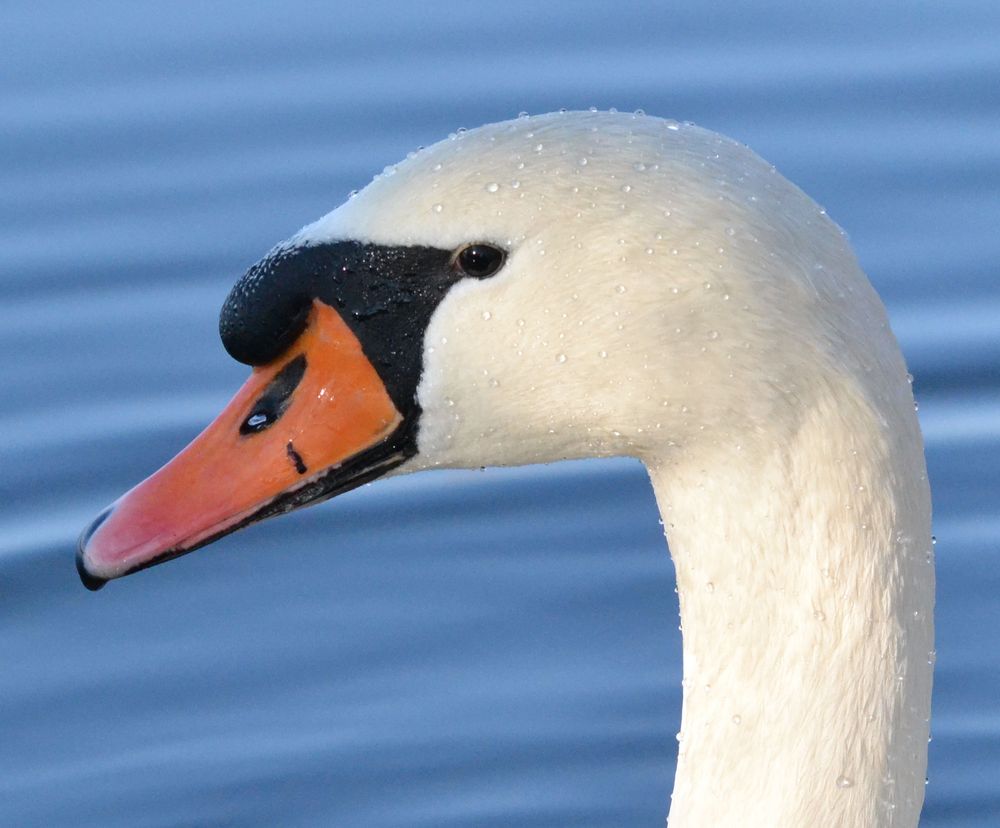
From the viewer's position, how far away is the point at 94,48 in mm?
9820

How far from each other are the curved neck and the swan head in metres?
0.10

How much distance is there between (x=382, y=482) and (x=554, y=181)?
4.05m

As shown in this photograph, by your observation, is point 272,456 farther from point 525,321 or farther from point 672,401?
point 672,401

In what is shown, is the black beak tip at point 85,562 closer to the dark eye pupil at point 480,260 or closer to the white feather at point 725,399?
the white feather at point 725,399

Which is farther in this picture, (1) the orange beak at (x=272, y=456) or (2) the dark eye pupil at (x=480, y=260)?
(1) the orange beak at (x=272, y=456)

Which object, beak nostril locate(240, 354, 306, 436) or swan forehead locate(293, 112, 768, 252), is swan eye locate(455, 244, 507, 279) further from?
beak nostril locate(240, 354, 306, 436)

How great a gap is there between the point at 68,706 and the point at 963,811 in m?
2.68

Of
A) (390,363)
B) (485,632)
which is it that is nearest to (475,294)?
(390,363)

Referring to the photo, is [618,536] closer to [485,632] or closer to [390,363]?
[485,632]

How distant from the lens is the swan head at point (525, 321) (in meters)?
3.74

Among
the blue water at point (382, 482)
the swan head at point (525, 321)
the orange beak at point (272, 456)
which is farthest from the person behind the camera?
the blue water at point (382, 482)

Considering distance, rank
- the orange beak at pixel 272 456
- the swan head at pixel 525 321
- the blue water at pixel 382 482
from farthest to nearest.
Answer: the blue water at pixel 382 482
the orange beak at pixel 272 456
the swan head at pixel 525 321

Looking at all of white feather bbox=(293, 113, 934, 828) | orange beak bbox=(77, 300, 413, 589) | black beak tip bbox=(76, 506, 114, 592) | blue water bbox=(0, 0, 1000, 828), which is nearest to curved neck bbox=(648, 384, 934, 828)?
white feather bbox=(293, 113, 934, 828)

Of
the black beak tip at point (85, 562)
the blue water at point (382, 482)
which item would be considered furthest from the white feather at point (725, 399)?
the blue water at point (382, 482)
